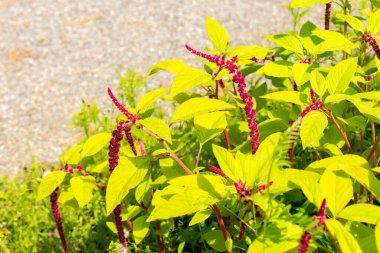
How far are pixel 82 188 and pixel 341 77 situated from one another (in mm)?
1042

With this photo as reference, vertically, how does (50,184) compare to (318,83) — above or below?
below

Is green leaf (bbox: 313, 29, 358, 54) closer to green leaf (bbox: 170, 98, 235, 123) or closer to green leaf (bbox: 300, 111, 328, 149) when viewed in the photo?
green leaf (bbox: 300, 111, 328, 149)

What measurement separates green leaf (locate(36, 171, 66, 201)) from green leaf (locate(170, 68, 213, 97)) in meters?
0.57

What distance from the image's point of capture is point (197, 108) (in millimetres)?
1751

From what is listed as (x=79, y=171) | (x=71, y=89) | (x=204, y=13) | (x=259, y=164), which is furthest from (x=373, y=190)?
(x=204, y=13)

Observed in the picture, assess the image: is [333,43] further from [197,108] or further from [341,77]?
[197,108]

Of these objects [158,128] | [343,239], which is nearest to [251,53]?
[158,128]

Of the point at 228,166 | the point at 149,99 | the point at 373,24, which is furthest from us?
the point at 373,24

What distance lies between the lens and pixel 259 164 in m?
1.54

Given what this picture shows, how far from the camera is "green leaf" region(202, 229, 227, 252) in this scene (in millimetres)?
1979

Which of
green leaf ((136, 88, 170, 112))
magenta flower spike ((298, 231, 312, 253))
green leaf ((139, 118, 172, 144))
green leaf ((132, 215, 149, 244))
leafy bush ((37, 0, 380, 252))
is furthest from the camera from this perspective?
green leaf ((132, 215, 149, 244))

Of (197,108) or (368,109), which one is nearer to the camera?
(368,109)

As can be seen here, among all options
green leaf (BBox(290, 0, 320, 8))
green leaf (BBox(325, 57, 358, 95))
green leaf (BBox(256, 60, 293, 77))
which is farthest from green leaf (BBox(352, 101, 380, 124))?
green leaf (BBox(290, 0, 320, 8))

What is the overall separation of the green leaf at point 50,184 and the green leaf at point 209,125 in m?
0.56
